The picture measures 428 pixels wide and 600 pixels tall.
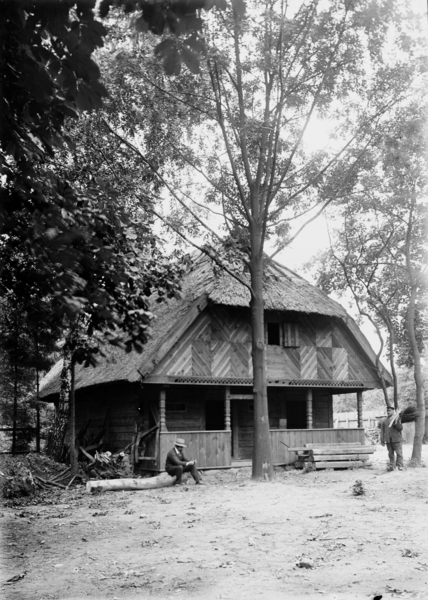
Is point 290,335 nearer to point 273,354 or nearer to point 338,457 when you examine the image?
point 273,354

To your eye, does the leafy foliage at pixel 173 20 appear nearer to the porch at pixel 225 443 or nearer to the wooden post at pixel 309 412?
the porch at pixel 225 443

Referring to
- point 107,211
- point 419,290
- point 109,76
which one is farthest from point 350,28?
point 107,211

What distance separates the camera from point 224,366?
67.7ft

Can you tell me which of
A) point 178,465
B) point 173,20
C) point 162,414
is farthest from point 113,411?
point 173,20

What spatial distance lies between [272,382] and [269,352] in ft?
3.40

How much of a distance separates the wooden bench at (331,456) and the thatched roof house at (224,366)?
0.64 m

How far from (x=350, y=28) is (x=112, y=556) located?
1365 centimetres

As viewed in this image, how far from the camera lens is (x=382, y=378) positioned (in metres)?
23.7

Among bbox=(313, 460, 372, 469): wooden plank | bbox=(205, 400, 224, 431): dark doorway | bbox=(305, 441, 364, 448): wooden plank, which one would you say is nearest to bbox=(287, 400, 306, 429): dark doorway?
bbox=(205, 400, 224, 431): dark doorway

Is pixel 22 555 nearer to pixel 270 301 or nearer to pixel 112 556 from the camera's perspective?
pixel 112 556

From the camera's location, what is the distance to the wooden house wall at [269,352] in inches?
782

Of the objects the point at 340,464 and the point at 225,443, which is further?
the point at 340,464

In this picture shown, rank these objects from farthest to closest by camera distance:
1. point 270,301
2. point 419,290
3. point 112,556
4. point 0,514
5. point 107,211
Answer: point 419,290 → point 270,301 → point 0,514 → point 112,556 → point 107,211

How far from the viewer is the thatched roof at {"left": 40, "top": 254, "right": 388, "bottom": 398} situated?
64.0 ft
